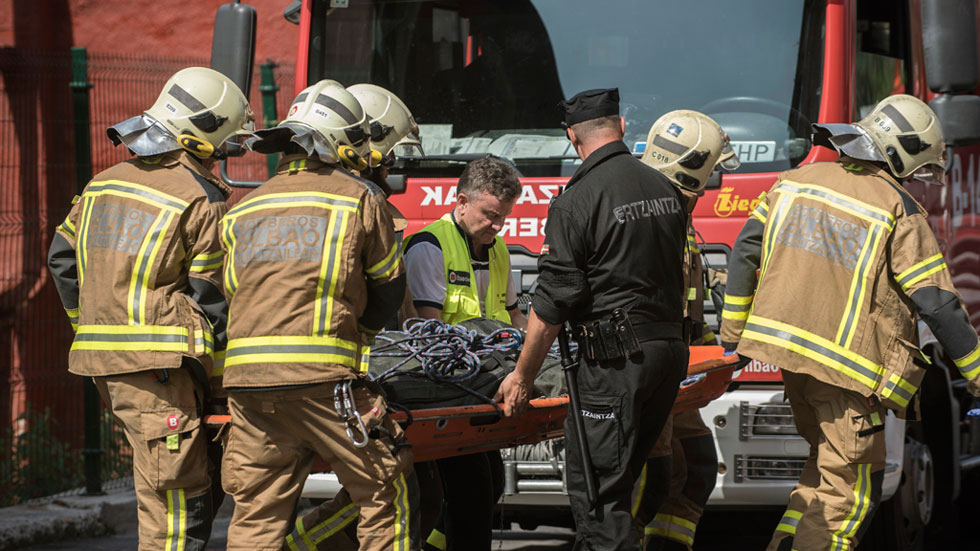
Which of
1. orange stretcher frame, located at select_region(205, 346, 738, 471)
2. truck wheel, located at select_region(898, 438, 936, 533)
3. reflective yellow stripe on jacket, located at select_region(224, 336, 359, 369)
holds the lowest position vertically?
truck wheel, located at select_region(898, 438, 936, 533)

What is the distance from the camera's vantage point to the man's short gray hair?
215 inches

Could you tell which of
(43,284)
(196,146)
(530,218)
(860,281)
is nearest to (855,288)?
(860,281)

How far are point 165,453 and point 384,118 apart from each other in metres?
1.79

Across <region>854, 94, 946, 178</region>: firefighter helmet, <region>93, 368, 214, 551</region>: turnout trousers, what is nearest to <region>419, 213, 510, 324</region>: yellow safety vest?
<region>93, 368, 214, 551</region>: turnout trousers

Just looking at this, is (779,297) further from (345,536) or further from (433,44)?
(433,44)

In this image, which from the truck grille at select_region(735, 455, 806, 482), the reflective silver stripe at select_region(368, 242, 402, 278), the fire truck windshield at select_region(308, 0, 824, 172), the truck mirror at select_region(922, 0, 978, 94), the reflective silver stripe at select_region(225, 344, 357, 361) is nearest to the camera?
the reflective silver stripe at select_region(225, 344, 357, 361)

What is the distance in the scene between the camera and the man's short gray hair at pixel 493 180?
546 cm

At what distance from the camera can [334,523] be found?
4969mm

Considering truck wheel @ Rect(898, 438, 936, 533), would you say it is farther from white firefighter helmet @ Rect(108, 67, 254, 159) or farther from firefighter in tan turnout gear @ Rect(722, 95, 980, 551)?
white firefighter helmet @ Rect(108, 67, 254, 159)

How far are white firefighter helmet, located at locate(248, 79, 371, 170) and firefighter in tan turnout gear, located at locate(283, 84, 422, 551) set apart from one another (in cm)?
24

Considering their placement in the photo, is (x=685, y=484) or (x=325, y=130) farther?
(x=685, y=484)

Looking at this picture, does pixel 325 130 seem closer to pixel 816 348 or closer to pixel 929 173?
pixel 816 348

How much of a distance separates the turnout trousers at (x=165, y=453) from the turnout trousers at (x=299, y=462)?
0.21 m

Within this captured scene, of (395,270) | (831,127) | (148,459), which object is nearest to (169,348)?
(148,459)
